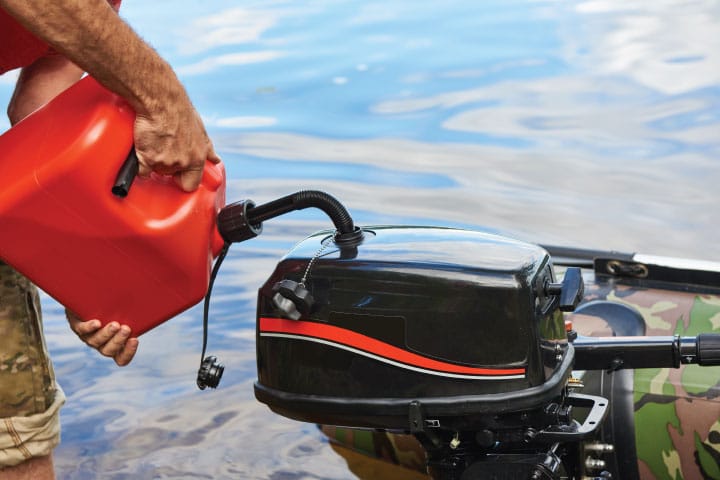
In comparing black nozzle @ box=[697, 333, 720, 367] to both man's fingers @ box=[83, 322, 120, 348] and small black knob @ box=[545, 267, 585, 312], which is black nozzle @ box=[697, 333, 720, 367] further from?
man's fingers @ box=[83, 322, 120, 348]

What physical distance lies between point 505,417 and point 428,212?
10.4 ft

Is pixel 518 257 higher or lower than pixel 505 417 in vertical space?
higher

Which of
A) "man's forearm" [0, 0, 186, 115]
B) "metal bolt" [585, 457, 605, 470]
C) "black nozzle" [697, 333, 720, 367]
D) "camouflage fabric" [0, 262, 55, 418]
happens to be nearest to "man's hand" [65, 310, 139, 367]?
"camouflage fabric" [0, 262, 55, 418]

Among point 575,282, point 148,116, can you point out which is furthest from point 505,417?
point 148,116

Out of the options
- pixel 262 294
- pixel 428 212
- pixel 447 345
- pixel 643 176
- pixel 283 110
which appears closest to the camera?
pixel 447 345

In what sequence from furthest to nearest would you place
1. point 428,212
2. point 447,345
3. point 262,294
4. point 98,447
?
point 428,212, point 98,447, point 262,294, point 447,345

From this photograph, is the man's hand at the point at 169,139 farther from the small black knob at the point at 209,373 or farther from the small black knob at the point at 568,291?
the small black knob at the point at 568,291

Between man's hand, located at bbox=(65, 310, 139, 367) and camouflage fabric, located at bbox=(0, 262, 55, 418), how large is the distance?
0.10m

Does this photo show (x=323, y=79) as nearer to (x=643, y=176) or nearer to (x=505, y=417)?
(x=643, y=176)

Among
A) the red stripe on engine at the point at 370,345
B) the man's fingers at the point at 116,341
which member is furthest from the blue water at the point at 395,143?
the red stripe on engine at the point at 370,345

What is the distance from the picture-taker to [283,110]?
6.97 m

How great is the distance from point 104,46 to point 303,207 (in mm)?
425

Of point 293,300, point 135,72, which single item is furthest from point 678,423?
point 135,72

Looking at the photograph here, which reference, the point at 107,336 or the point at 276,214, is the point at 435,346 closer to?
the point at 276,214
